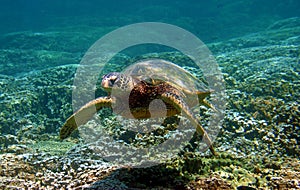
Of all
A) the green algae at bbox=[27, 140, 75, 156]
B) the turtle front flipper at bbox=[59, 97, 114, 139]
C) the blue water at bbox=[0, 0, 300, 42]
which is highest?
the blue water at bbox=[0, 0, 300, 42]

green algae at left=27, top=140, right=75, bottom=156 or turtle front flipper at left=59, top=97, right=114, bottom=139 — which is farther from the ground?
turtle front flipper at left=59, top=97, right=114, bottom=139

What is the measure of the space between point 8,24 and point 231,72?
4042cm

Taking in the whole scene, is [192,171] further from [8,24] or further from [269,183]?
[8,24]

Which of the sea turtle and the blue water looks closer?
the sea turtle

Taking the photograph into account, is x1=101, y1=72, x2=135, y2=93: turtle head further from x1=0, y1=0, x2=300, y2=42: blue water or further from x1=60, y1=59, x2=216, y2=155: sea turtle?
x1=0, y1=0, x2=300, y2=42: blue water

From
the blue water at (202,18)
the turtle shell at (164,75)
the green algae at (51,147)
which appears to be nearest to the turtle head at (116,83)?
the turtle shell at (164,75)

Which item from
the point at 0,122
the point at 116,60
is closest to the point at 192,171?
the point at 0,122

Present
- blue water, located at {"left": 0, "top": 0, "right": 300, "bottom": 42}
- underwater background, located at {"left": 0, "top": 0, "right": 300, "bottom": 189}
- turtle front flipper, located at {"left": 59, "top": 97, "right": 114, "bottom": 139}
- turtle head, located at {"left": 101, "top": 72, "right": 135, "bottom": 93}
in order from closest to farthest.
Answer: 1. turtle head, located at {"left": 101, "top": 72, "right": 135, "bottom": 93}
2. underwater background, located at {"left": 0, "top": 0, "right": 300, "bottom": 189}
3. turtle front flipper, located at {"left": 59, "top": 97, "right": 114, "bottom": 139}
4. blue water, located at {"left": 0, "top": 0, "right": 300, "bottom": 42}

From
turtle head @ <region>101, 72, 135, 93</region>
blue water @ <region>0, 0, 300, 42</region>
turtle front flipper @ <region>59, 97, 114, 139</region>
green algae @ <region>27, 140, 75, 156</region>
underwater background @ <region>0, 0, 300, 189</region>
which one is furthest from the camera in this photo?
blue water @ <region>0, 0, 300, 42</region>

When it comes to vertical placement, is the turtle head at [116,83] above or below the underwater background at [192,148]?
above

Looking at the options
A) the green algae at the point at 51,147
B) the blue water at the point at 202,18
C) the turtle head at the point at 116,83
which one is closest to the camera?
the turtle head at the point at 116,83

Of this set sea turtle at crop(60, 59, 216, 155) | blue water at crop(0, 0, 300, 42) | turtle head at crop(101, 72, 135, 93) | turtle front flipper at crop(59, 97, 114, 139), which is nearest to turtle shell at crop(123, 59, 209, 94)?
sea turtle at crop(60, 59, 216, 155)

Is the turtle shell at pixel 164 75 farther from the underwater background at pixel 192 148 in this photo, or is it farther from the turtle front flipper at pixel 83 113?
the underwater background at pixel 192 148

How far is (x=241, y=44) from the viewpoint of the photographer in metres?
13.4
